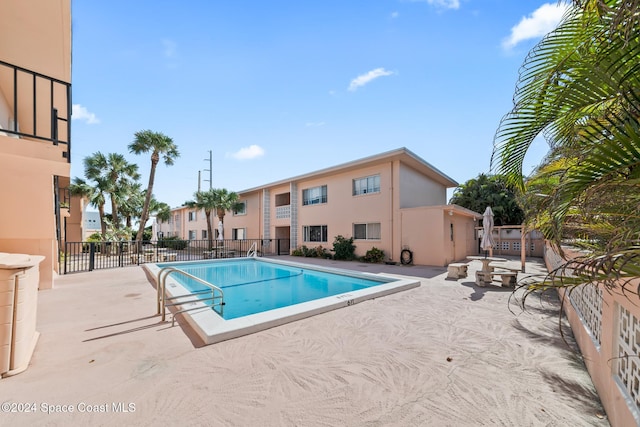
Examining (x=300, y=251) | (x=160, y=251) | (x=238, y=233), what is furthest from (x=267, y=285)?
(x=238, y=233)

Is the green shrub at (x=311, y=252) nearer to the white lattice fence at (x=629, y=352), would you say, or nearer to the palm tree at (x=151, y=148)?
the palm tree at (x=151, y=148)

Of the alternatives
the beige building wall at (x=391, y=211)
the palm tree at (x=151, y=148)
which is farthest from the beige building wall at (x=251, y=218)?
the palm tree at (x=151, y=148)

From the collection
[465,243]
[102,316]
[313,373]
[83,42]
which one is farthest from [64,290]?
[465,243]

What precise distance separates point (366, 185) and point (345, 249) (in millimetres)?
4213

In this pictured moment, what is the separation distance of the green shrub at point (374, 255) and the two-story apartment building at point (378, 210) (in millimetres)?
342

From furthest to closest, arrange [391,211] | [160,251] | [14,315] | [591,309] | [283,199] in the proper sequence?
[283,199]
[160,251]
[391,211]
[591,309]
[14,315]

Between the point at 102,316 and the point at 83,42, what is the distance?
6.35 meters

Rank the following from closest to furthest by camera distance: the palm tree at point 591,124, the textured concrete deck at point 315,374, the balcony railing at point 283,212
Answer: the palm tree at point 591,124
the textured concrete deck at point 315,374
the balcony railing at point 283,212

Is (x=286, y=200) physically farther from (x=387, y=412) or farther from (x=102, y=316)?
(x=387, y=412)

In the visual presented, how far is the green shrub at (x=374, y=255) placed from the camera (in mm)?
14789

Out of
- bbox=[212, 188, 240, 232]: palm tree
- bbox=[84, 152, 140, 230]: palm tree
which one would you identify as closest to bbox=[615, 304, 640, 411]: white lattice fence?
bbox=[212, 188, 240, 232]: palm tree

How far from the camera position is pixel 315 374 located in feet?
11.0

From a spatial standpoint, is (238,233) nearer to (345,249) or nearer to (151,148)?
(151,148)

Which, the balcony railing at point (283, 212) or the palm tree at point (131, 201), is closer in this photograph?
the balcony railing at point (283, 212)
